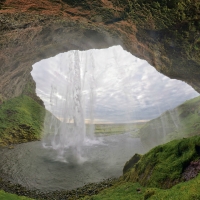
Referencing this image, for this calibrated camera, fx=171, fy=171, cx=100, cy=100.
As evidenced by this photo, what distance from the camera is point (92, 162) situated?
38.2 metres

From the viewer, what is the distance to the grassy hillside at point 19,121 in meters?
62.2

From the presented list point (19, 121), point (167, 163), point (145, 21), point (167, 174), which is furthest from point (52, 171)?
point (19, 121)

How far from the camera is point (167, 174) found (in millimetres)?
14914

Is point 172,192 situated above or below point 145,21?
below

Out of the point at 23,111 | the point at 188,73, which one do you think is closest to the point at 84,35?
the point at 188,73

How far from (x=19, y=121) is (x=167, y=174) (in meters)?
72.4

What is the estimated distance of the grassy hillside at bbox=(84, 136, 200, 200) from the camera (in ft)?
39.8

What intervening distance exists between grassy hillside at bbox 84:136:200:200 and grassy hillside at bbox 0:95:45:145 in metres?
50.9

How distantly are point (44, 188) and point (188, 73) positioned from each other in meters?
30.3

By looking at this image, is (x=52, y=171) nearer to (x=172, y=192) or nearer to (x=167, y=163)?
(x=167, y=163)

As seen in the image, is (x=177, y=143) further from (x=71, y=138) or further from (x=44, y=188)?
(x=71, y=138)

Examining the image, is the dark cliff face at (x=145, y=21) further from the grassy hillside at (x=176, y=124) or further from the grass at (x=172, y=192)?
the grassy hillside at (x=176, y=124)

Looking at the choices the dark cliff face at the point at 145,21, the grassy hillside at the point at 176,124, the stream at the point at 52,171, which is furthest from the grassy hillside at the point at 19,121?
the grassy hillside at the point at 176,124

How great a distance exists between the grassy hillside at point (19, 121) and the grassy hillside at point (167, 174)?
50.9 m
